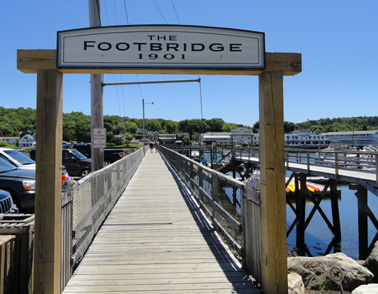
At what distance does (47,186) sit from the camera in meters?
3.45

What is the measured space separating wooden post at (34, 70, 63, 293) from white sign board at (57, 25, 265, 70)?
18.0 inches

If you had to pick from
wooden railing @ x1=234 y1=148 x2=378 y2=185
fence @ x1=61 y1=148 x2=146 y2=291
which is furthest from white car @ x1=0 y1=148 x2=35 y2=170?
wooden railing @ x1=234 y1=148 x2=378 y2=185

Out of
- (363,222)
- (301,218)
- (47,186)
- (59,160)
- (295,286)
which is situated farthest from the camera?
(301,218)

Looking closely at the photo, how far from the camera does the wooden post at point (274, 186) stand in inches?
144

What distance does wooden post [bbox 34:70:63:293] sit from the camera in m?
A: 3.43

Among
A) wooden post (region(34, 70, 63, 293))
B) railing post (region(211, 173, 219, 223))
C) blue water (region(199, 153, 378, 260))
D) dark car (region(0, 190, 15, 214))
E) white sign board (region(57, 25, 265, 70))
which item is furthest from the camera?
blue water (region(199, 153, 378, 260))

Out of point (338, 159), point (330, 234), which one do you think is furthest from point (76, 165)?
point (330, 234)

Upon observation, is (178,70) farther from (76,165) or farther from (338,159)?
(76,165)

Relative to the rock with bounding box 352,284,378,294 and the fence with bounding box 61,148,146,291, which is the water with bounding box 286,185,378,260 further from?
the fence with bounding box 61,148,146,291

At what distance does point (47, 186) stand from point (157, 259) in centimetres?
224

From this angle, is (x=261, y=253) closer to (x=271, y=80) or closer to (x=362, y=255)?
(x=271, y=80)

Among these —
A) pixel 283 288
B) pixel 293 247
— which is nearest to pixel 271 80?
pixel 283 288

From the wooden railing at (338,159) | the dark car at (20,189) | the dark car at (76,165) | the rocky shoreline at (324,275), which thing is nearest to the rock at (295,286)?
the rocky shoreline at (324,275)

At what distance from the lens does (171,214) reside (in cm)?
804
